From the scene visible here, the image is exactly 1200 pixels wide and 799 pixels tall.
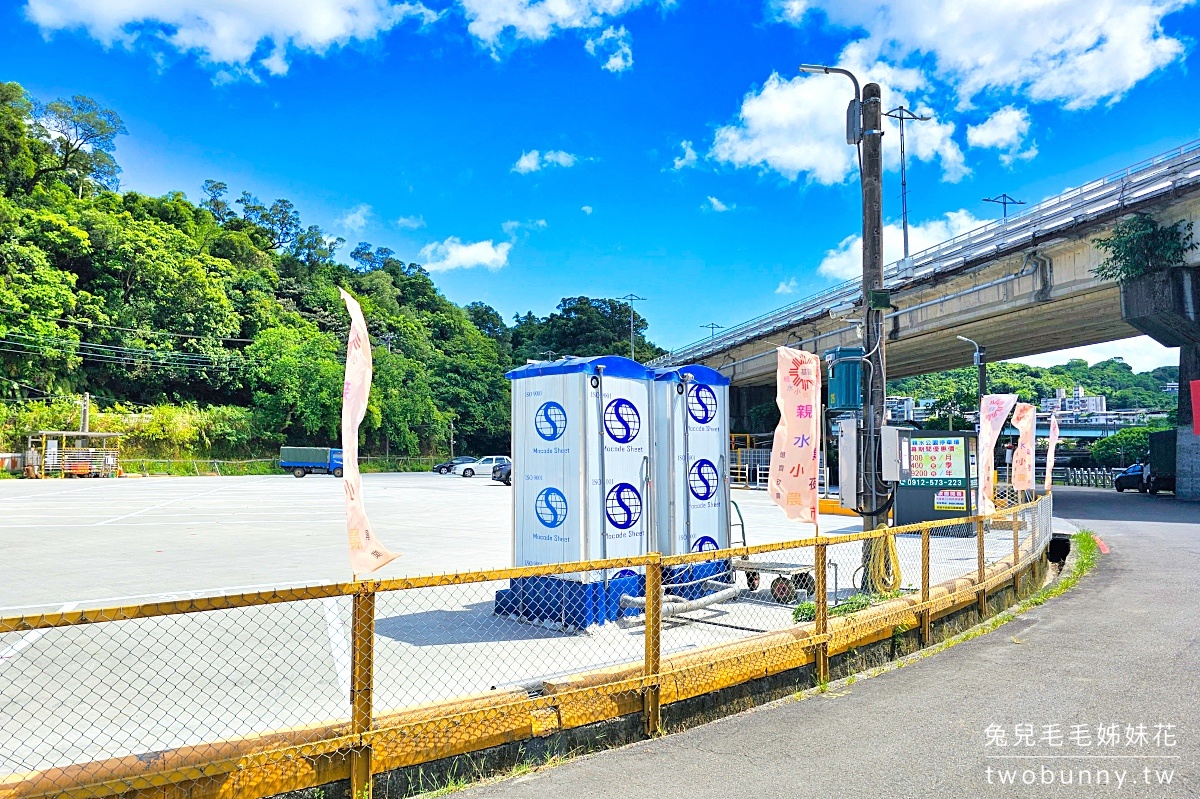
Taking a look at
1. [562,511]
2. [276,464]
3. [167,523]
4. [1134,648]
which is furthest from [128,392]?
[1134,648]

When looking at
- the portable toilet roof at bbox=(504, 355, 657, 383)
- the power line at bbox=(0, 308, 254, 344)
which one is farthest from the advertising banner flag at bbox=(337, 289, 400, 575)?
the power line at bbox=(0, 308, 254, 344)

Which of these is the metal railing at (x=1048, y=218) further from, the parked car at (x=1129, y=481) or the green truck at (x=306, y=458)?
the green truck at (x=306, y=458)

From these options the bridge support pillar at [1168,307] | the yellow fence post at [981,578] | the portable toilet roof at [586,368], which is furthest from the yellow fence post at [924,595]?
the bridge support pillar at [1168,307]

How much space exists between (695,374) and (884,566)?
3.17m

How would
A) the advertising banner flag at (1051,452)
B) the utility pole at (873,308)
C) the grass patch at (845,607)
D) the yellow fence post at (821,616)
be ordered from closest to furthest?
the yellow fence post at (821,616) → the grass patch at (845,607) → the utility pole at (873,308) → the advertising banner flag at (1051,452)

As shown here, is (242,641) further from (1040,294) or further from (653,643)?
(1040,294)

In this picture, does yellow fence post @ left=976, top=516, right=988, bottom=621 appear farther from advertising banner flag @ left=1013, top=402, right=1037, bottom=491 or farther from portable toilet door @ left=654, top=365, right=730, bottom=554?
advertising banner flag @ left=1013, top=402, right=1037, bottom=491

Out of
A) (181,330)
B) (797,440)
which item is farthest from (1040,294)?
(181,330)

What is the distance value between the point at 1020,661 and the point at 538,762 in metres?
4.91

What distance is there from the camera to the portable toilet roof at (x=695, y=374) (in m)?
9.09

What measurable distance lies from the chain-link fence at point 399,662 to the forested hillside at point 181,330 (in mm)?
A: 53022

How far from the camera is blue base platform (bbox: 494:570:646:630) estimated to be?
788 cm

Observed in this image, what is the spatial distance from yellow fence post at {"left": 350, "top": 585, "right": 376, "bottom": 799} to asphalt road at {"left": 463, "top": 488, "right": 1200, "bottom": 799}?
24.0 inches

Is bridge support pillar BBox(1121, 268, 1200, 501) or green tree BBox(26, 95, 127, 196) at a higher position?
green tree BBox(26, 95, 127, 196)
